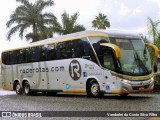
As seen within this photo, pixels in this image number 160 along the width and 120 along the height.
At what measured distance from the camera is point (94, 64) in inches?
723

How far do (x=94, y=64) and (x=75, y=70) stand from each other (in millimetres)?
1802

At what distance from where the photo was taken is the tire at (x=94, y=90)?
60.5ft

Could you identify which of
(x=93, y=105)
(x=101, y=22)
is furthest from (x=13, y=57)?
(x=101, y=22)

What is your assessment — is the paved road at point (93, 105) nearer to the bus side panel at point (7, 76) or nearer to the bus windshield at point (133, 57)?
the bus windshield at point (133, 57)

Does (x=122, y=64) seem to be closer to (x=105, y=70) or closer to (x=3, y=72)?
(x=105, y=70)

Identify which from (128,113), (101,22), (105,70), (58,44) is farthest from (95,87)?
(101,22)

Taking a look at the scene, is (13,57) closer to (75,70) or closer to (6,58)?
(6,58)

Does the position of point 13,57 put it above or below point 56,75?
above

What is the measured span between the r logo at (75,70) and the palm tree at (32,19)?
27891mm

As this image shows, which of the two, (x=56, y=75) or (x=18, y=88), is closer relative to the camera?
(x=56, y=75)

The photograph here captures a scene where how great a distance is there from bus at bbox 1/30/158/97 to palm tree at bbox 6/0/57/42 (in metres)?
24.7

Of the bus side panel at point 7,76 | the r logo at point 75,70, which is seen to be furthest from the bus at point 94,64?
the bus side panel at point 7,76

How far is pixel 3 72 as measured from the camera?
2791cm

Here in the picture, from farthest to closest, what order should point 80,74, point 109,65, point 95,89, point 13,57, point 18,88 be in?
point 13,57
point 18,88
point 80,74
point 95,89
point 109,65
